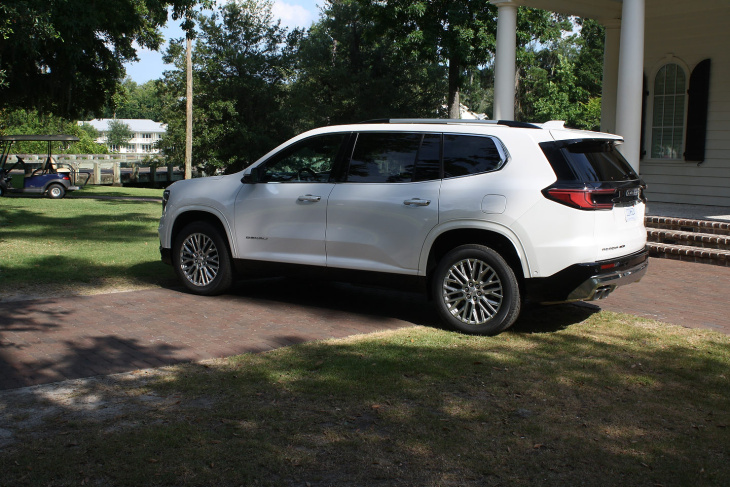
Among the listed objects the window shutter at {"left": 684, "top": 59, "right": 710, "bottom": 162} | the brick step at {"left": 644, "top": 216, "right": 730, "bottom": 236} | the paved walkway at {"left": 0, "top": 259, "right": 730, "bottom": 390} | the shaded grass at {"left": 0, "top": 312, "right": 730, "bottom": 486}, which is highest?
the window shutter at {"left": 684, "top": 59, "right": 710, "bottom": 162}

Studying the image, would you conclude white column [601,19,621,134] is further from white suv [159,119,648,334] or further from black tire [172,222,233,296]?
black tire [172,222,233,296]

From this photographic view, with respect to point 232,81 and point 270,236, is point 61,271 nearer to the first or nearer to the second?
point 270,236

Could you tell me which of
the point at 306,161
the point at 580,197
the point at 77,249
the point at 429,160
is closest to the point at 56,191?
the point at 77,249

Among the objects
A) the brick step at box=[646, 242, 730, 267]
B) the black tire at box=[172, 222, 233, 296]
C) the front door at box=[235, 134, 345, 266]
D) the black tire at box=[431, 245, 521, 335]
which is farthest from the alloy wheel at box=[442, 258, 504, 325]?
the brick step at box=[646, 242, 730, 267]

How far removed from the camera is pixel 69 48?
59.9ft

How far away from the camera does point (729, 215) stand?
12.8 metres

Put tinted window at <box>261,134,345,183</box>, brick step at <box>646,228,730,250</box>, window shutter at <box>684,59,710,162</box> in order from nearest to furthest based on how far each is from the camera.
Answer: tinted window at <box>261,134,345,183</box>, brick step at <box>646,228,730,250</box>, window shutter at <box>684,59,710,162</box>

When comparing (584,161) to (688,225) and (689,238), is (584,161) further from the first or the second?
(688,225)

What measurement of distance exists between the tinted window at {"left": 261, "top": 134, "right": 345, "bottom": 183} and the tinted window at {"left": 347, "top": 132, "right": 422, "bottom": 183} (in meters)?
0.27

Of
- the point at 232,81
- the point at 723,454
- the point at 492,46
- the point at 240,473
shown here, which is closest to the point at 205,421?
the point at 240,473

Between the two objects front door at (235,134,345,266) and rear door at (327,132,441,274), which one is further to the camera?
front door at (235,134,345,266)

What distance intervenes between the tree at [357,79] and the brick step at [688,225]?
28252 mm

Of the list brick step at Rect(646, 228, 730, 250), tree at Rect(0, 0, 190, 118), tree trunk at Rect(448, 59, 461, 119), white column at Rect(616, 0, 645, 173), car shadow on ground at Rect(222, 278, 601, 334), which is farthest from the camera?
tree trunk at Rect(448, 59, 461, 119)

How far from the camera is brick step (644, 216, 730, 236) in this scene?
36.7 ft
